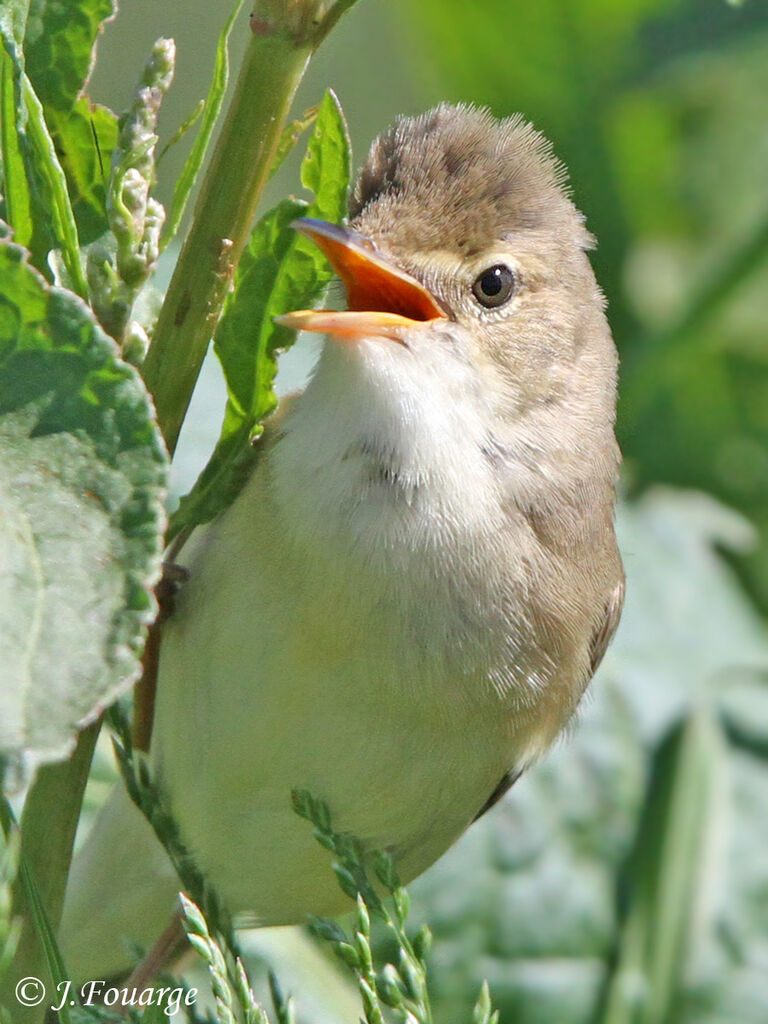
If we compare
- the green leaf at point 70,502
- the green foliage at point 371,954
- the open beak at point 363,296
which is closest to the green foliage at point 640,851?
the open beak at point 363,296

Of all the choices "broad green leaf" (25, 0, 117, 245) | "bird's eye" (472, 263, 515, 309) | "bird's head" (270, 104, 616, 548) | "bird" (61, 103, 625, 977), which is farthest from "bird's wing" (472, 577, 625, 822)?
"broad green leaf" (25, 0, 117, 245)

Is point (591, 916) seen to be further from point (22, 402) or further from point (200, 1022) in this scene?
point (22, 402)

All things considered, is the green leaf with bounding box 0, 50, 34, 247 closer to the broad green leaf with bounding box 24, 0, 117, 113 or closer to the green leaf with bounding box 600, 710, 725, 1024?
the broad green leaf with bounding box 24, 0, 117, 113

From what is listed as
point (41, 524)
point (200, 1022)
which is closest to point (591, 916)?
point (200, 1022)

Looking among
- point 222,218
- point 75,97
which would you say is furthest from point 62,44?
point 222,218

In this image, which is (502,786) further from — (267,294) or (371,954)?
(267,294)

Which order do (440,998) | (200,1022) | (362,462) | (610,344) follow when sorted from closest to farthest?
(200,1022) < (362,462) < (610,344) < (440,998)
